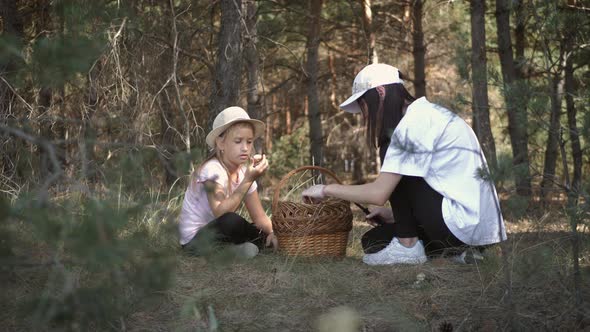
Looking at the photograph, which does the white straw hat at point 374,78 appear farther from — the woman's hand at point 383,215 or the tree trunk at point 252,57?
the tree trunk at point 252,57

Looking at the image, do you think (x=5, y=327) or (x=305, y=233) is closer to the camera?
(x=5, y=327)

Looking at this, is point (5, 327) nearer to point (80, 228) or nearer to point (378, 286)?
point (80, 228)

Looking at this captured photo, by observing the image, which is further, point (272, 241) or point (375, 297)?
point (272, 241)

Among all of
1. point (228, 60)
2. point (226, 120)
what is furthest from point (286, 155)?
point (226, 120)

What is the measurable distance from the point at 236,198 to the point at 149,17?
2.99m

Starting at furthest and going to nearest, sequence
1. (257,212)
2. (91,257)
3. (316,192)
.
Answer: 1. (257,212)
2. (316,192)
3. (91,257)

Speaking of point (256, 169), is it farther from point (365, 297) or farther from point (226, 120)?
point (365, 297)

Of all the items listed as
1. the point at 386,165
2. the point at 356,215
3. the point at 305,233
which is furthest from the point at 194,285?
the point at 356,215

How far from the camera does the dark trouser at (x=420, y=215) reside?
368 cm

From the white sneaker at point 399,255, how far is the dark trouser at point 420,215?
0.21 ft

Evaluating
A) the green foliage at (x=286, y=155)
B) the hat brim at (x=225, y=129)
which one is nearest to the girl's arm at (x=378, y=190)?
the hat brim at (x=225, y=129)

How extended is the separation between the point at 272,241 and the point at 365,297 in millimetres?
1202

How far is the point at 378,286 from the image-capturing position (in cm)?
333

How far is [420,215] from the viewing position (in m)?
3.73
